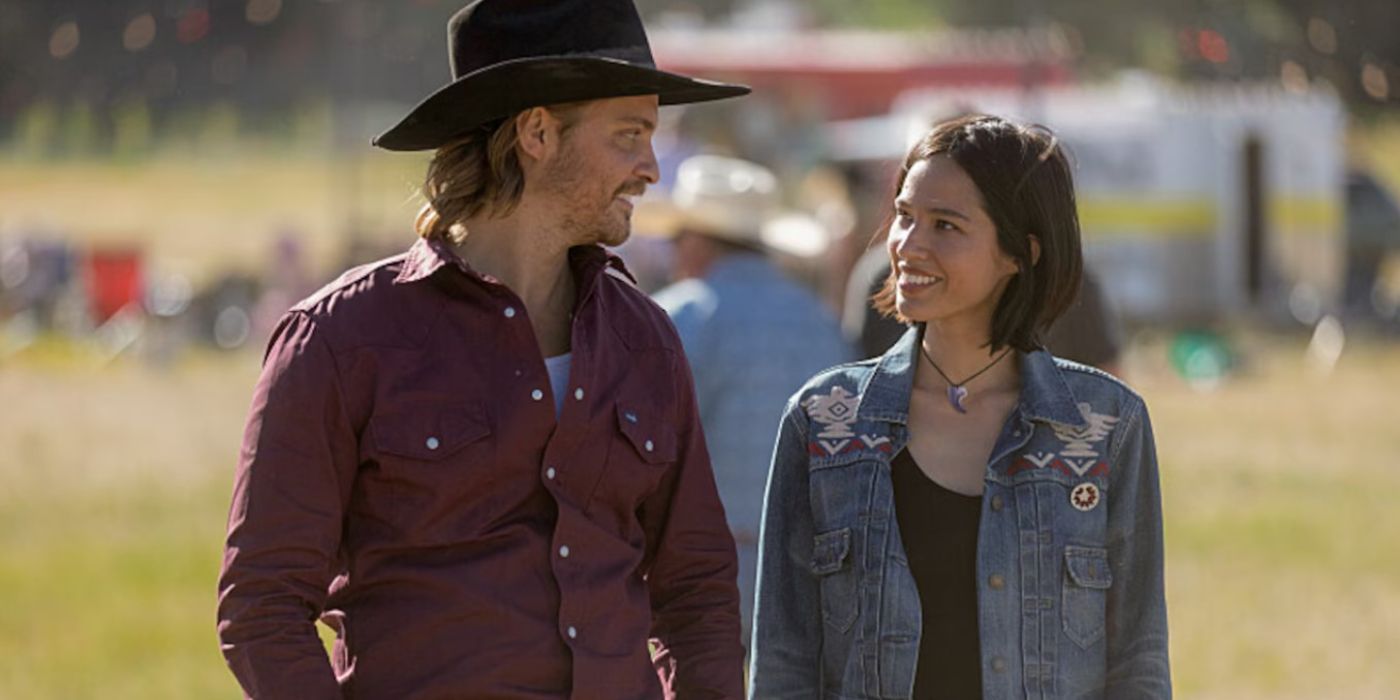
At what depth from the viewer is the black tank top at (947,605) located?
11.1 feet

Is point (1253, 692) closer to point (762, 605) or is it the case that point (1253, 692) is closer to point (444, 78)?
point (762, 605)

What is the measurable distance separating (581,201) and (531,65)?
0.72ft

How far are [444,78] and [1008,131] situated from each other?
10.1 meters

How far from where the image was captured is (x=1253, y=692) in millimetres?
8703

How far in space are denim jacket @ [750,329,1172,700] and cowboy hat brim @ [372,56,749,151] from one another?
64 cm

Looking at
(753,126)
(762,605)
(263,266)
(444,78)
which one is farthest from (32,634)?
(263,266)

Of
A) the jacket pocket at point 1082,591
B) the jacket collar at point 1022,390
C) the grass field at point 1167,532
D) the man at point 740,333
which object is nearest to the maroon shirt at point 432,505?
the jacket collar at point 1022,390

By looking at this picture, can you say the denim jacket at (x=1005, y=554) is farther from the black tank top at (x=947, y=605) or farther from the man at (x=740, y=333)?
the man at (x=740, y=333)

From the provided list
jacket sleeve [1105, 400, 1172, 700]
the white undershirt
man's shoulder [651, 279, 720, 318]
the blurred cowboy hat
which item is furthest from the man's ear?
the blurred cowboy hat

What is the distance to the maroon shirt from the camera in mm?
3037

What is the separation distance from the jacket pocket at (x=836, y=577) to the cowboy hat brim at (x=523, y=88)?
748 mm

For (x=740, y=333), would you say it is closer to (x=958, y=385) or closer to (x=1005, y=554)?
(x=958, y=385)

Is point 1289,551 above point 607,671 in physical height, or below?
below

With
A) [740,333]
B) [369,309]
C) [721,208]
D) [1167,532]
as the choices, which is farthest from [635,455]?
[1167,532]
